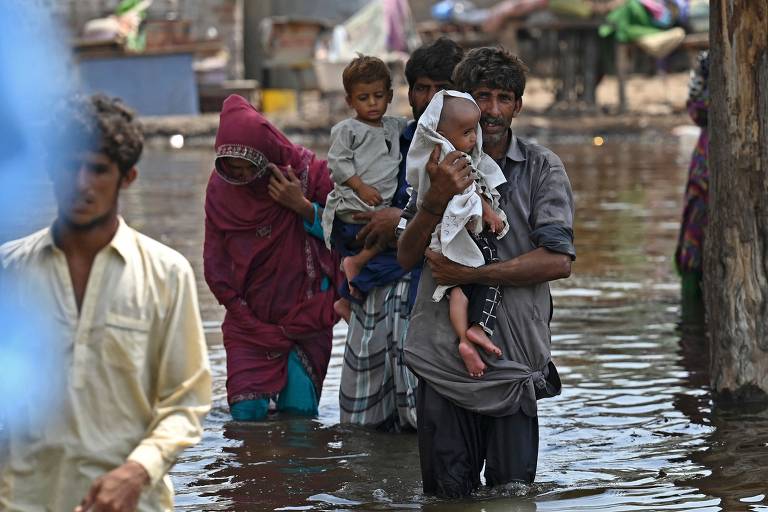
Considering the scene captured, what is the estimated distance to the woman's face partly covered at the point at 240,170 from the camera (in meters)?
6.34

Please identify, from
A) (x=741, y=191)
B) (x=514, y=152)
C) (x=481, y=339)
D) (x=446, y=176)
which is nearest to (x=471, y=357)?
(x=481, y=339)

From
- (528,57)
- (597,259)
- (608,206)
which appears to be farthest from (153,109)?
(597,259)

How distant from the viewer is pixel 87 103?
3.28 metres

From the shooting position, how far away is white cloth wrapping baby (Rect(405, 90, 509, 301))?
15.2 feet

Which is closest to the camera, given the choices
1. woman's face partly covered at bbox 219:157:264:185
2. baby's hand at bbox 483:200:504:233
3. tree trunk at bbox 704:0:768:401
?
baby's hand at bbox 483:200:504:233

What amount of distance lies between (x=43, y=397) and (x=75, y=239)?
13.9 inches

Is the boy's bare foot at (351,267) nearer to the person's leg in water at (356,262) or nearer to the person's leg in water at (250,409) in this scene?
the person's leg in water at (356,262)


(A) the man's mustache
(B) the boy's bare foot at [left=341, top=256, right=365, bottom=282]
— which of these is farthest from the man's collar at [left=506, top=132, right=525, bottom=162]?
(B) the boy's bare foot at [left=341, top=256, right=365, bottom=282]

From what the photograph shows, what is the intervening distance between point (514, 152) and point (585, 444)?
6.13 feet

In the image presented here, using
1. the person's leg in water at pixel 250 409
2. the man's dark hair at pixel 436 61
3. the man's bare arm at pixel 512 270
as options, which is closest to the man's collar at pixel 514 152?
the man's bare arm at pixel 512 270

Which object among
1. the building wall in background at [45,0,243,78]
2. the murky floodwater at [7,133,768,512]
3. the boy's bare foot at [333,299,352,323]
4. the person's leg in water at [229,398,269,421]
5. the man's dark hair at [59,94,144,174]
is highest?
the building wall in background at [45,0,243,78]

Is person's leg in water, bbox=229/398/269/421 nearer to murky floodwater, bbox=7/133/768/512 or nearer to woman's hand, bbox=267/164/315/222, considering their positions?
murky floodwater, bbox=7/133/768/512

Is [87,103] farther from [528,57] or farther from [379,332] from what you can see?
[528,57]

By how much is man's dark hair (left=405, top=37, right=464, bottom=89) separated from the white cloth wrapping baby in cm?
104
